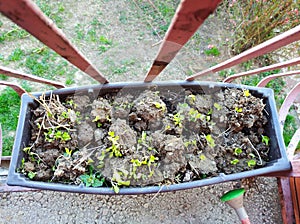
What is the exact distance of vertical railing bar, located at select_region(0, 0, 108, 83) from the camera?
0.66 meters

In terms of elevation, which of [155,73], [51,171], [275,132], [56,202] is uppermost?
[155,73]

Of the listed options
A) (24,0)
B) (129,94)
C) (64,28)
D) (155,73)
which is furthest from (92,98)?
(64,28)

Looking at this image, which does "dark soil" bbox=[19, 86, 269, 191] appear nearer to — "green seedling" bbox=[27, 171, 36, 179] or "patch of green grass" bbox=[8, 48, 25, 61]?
"green seedling" bbox=[27, 171, 36, 179]

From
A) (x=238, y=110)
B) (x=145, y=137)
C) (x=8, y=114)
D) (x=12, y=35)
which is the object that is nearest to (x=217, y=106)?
(x=238, y=110)

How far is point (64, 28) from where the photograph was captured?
1.98 metres

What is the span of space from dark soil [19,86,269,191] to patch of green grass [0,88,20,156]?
1.62ft

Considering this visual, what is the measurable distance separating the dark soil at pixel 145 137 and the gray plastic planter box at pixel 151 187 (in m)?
0.03

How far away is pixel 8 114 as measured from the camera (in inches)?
67.6

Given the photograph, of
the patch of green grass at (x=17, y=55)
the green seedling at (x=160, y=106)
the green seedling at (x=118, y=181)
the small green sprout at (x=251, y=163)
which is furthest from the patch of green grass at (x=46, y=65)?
the small green sprout at (x=251, y=163)

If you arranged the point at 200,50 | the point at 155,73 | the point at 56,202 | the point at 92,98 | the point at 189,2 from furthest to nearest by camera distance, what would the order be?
the point at 200,50 < the point at 56,202 < the point at 92,98 < the point at 155,73 < the point at 189,2

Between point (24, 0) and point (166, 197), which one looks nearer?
point (24, 0)

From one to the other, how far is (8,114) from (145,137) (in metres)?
0.90

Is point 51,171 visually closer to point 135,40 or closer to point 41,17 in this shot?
point 41,17

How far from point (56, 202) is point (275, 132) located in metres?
1.08
